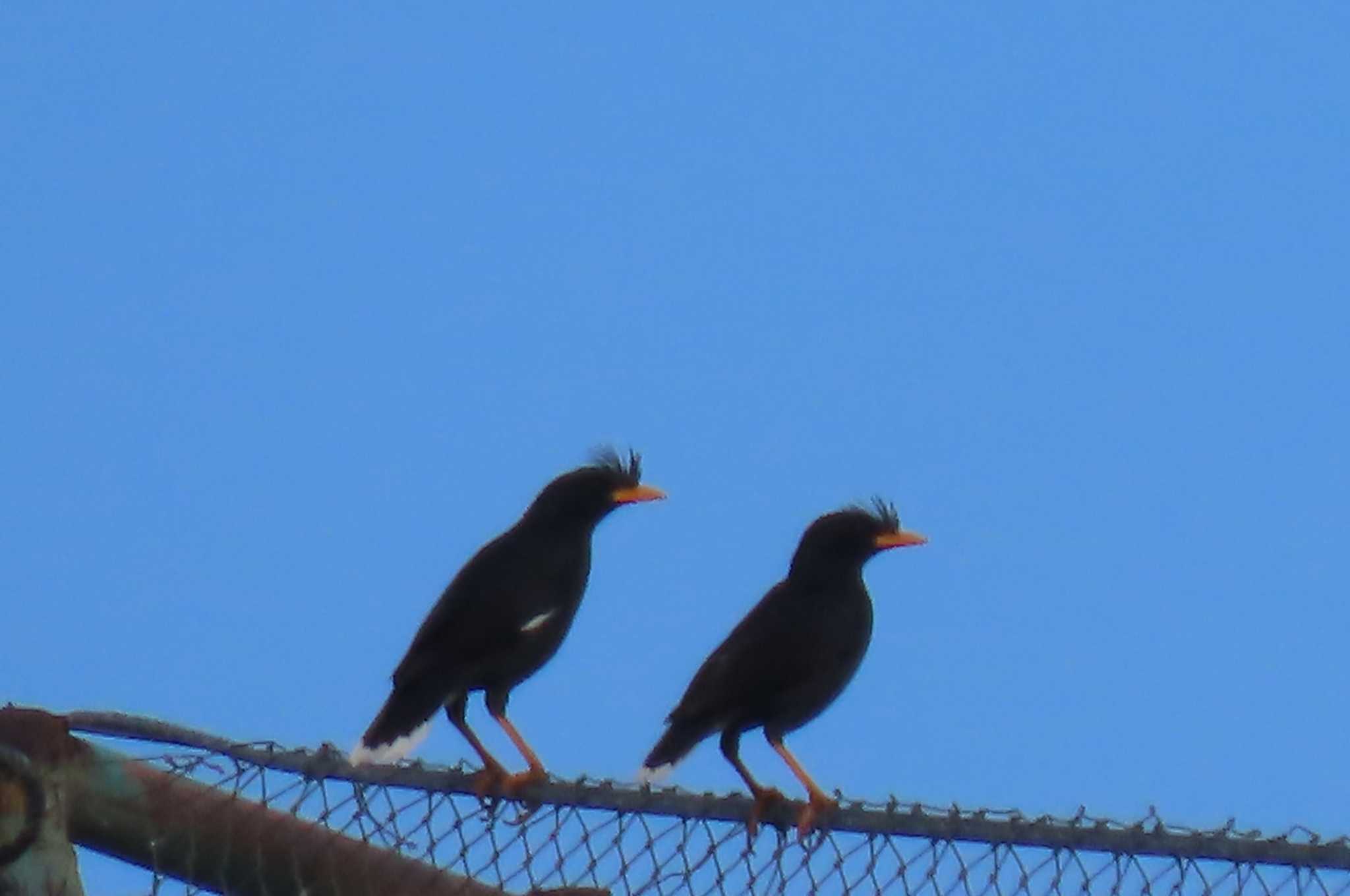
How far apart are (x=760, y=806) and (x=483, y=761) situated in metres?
1.50

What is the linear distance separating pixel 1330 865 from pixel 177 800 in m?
1.88

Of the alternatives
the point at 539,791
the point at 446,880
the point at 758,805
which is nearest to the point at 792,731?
the point at 758,805

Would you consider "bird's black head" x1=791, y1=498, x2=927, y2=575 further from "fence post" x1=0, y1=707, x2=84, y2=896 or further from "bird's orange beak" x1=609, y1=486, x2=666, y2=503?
"fence post" x1=0, y1=707, x2=84, y2=896

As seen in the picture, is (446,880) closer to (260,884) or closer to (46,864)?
(260,884)

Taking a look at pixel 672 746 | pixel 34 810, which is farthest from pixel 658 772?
pixel 34 810

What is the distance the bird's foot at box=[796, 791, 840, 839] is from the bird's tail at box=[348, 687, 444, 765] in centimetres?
137

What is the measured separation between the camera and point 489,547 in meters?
7.35

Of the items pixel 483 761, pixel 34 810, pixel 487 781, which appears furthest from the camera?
pixel 483 761

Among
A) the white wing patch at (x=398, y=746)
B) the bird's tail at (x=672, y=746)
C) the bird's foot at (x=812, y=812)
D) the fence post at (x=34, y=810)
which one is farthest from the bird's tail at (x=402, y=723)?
the fence post at (x=34, y=810)

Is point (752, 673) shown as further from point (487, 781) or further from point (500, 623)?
point (487, 781)

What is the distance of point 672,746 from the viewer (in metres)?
6.99

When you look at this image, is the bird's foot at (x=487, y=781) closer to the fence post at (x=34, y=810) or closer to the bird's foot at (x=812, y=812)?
the bird's foot at (x=812, y=812)

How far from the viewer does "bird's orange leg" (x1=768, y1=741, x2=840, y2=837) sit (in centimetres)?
Answer: 517

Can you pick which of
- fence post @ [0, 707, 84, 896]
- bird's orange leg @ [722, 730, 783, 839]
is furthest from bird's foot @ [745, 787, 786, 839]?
fence post @ [0, 707, 84, 896]
